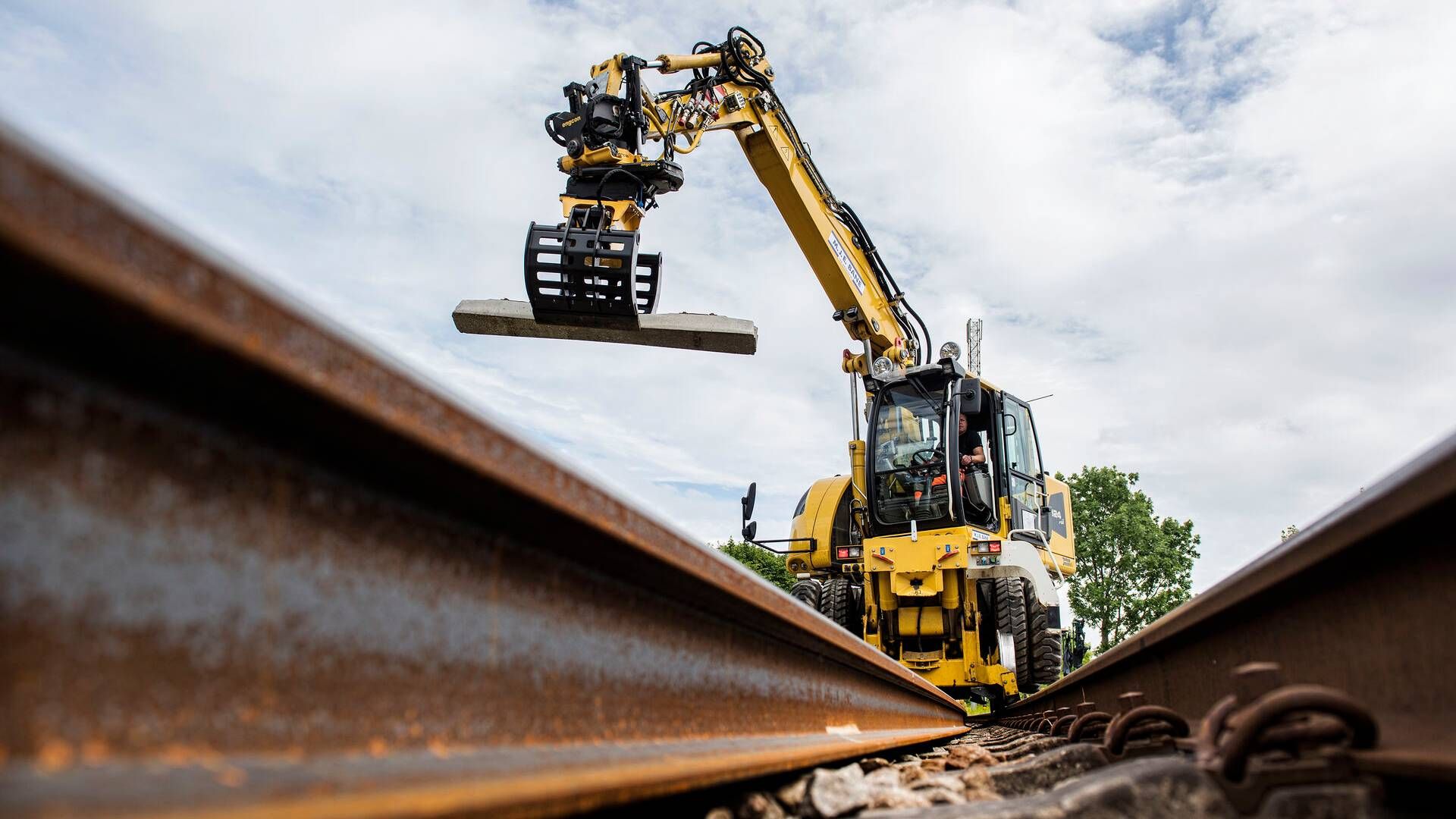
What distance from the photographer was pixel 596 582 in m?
1.60

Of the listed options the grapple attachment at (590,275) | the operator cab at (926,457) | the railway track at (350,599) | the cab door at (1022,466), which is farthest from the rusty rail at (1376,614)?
the cab door at (1022,466)

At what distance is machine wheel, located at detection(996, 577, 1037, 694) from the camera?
9.15m

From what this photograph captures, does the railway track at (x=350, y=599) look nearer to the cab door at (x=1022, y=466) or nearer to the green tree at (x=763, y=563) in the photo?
the cab door at (x=1022, y=466)

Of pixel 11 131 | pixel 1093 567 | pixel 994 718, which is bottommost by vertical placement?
pixel 994 718

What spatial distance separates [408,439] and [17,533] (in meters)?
0.36

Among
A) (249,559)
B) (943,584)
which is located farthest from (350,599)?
(943,584)

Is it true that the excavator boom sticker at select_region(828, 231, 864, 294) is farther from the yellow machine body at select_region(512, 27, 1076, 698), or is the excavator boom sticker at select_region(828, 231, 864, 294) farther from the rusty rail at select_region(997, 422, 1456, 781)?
the rusty rail at select_region(997, 422, 1456, 781)

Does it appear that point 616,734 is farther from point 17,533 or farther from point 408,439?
point 17,533

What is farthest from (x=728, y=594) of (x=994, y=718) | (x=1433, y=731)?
(x=994, y=718)

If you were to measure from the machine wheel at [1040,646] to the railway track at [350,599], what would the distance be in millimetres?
7638

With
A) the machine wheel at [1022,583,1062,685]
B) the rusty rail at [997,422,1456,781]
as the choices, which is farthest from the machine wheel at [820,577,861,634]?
the rusty rail at [997,422,1456,781]

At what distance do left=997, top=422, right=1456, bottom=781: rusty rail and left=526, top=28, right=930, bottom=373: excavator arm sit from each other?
3826 mm

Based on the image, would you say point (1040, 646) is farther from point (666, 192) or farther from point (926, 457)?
point (666, 192)

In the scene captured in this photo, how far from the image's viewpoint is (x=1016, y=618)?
9.14 m
